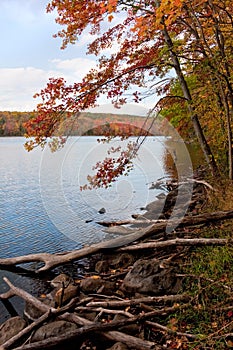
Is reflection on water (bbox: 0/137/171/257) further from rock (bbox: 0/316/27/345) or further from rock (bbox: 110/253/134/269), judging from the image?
rock (bbox: 0/316/27/345)

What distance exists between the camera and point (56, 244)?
1133 cm

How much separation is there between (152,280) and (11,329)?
275 cm

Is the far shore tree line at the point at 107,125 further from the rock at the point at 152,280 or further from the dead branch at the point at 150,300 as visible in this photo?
the dead branch at the point at 150,300

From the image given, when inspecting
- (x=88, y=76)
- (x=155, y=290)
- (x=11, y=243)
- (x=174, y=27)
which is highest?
(x=174, y=27)


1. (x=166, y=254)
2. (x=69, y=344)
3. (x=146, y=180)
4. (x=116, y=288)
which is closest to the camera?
(x=69, y=344)

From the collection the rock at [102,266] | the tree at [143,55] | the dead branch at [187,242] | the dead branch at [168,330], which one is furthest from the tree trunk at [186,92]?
the dead branch at [168,330]

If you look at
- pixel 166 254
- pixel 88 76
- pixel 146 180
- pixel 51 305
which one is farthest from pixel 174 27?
pixel 146 180

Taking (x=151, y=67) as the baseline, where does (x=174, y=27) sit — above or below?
above

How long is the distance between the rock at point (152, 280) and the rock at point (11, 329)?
6.99 feet

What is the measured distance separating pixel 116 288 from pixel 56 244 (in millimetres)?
4936

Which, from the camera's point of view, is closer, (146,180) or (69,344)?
(69,344)

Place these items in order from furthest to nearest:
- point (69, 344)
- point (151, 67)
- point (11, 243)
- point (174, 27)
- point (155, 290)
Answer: point (11, 243), point (174, 27), point (151, 67), point (155, 290), point (69, 344)

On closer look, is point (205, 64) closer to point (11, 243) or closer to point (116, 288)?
point (116, 288)

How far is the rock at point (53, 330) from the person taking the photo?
5129 millimetres
